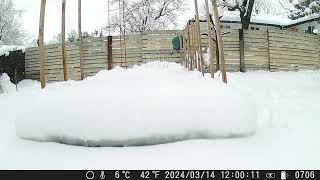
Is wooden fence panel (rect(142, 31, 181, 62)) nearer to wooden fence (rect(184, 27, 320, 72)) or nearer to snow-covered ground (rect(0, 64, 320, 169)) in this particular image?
wooden fence (rect(184, 27, 320, 72))

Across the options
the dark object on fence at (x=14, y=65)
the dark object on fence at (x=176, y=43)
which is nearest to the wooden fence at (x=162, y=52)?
the dark object on fence at (x=176, y=43)

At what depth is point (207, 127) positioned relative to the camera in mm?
2795

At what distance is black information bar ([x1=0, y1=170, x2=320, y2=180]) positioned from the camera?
2.26m

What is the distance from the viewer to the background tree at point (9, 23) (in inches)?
884

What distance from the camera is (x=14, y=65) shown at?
13680 mm

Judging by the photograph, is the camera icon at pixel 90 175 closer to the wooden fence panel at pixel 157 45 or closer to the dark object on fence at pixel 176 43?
the wooden fence panel at pixel 157 45

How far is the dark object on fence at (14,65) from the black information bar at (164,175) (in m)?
11.8

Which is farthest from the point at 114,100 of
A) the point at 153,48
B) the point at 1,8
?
the point at 1,8

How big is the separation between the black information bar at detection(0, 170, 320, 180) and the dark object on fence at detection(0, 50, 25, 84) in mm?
11785

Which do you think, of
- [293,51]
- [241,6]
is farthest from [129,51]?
[293,51]

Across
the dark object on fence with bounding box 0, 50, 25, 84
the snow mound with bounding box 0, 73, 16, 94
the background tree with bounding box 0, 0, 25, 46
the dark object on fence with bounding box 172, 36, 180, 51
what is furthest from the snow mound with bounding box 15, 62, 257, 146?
the background tree with bounding box 0, 0, 25, 46

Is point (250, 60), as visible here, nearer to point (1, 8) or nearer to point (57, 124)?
point (57, 124)

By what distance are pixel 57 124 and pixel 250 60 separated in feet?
35.3

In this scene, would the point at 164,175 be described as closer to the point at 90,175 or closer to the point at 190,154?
the point at 190,154
